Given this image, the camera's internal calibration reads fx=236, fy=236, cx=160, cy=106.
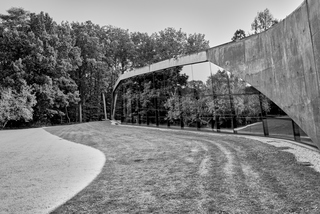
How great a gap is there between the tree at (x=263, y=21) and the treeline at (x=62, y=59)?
8.10 metres

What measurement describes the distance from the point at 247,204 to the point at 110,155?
5.16 meters

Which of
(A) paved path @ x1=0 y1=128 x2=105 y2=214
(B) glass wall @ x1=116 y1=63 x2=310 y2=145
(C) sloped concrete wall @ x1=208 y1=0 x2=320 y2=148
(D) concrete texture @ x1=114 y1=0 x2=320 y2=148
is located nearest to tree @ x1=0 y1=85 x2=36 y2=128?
(B) glass wall @ x1=116 y1=63 x2=310 y2=145

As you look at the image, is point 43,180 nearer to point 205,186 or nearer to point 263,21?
point 205,186

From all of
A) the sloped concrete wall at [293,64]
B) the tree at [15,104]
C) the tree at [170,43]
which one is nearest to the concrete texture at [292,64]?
the sloped concrete wall at [293,64]

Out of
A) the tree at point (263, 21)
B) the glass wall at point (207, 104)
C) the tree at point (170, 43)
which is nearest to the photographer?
the glass wall at point (207, 104)

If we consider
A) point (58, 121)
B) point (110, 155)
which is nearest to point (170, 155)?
point (110, 155)

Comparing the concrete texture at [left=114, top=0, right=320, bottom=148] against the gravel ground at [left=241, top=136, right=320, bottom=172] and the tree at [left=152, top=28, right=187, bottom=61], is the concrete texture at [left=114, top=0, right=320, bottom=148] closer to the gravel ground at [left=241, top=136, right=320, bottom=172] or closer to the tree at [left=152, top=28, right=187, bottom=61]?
the gravel ground at [left=241, top=136, right=320, bottom=172]

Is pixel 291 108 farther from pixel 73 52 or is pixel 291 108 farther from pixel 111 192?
pixel 73 52

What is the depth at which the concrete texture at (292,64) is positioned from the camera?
4.68 m

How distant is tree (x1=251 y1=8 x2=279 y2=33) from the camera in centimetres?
2969

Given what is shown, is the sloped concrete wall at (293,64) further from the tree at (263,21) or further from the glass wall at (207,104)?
the tree at (263,21)

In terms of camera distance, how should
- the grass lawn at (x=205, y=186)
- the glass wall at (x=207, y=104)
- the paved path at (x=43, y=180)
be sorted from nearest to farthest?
the grass lawn at (x=205, y=186) → the paved path at (x=43, y=180) → the glass wall at (x=207, y=104)

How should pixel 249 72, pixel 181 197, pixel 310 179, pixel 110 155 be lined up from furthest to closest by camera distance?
pixel 249 72 → pixel 110 155 → pixel 310 179 → pixel 181 197

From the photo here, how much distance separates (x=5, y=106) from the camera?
25.6 m
